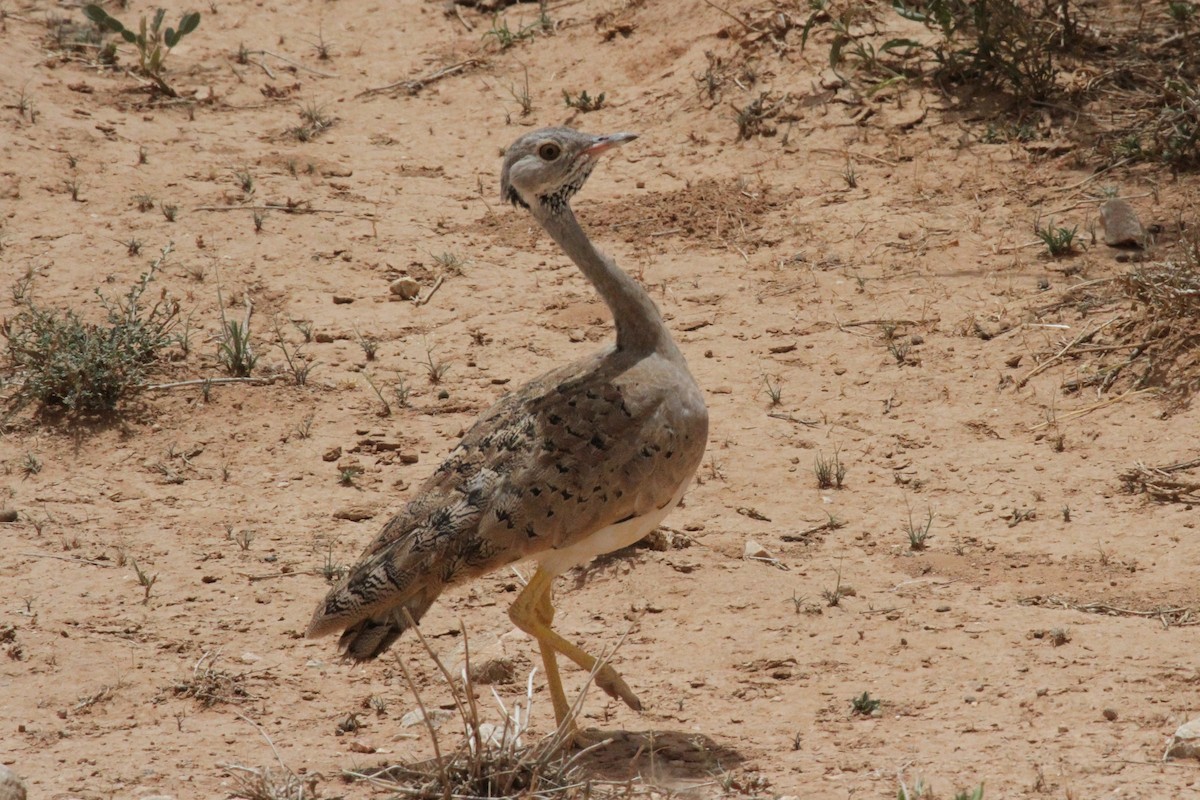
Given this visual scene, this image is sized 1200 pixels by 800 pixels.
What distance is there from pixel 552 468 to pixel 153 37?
7478 mm

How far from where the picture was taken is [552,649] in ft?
17.0

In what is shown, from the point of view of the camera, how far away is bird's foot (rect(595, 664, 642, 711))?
5.03m

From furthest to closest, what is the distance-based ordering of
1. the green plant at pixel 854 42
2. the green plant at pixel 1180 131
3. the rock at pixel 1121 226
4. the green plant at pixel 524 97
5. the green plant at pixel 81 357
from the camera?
1. the green plant at pixel 524 97
2. the green plant at pixel 854 42
3. the green plant at pixel 1180 131
4. the rock at pixel 1121 226
5. the green plant at pixel 81 357

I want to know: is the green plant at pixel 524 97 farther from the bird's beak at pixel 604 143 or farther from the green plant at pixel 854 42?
the bird's beak at pixel 604 143

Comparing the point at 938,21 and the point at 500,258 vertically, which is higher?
the point at 938,21

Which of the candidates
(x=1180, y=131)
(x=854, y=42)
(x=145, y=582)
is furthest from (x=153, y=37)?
(x=1180, y=131)

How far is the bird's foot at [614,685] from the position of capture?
198 inches

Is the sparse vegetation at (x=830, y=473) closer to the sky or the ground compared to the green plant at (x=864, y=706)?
closer to the ground

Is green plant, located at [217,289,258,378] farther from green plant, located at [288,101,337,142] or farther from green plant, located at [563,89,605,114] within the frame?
green plant, located at [563,89,605,114]

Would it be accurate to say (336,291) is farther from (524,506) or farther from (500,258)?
A: (524,506)

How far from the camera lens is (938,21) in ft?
31.1

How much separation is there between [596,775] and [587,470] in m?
1.05

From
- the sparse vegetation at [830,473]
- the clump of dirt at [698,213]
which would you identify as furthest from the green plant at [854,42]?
the sparse vegetation at [830,473]

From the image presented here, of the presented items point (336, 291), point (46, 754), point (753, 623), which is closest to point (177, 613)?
point (46, 754)
